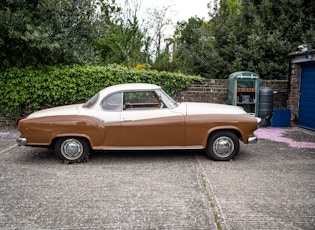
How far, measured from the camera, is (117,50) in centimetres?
1308

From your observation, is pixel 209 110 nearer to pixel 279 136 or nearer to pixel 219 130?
pixel 219 130

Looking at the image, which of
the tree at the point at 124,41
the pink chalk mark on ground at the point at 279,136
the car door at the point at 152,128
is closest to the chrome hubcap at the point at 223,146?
the car door at the point at 152,128

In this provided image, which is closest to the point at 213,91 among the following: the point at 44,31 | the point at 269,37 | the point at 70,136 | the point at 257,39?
the point at 257,39

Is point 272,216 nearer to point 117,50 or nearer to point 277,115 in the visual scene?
point 277,115

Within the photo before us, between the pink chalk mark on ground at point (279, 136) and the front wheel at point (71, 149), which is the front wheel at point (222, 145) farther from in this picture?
the front wheel at point (71, 149)

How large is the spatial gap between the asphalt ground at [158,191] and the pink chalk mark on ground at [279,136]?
0.93m

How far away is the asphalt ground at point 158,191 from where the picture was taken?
135 inches

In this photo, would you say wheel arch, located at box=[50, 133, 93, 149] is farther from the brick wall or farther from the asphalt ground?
the brick wall

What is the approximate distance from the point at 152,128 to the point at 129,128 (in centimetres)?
42

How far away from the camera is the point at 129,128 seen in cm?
560

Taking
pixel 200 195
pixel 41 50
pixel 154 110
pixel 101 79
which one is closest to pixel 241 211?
pixel 200 195

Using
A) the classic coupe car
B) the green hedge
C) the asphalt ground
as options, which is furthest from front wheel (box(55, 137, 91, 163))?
the green hedge

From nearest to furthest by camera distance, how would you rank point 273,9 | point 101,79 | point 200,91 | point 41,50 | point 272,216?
point 272,216
point 41,50
point 101,79
point 200,91
point 273,9

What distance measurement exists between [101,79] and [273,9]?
827 cm
